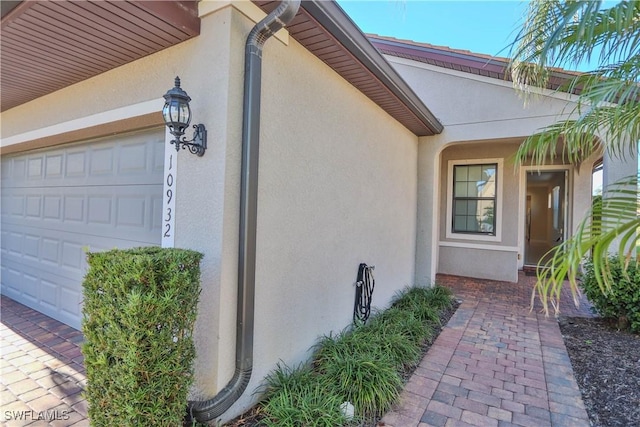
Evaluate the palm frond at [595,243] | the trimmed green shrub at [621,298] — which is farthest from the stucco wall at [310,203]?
the trimmed green shrub at [621,298]

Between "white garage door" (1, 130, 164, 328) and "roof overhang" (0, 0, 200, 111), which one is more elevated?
"roof overhang" (0, 0, 200, 111)

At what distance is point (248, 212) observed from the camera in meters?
2.40

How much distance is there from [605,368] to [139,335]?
175 inches

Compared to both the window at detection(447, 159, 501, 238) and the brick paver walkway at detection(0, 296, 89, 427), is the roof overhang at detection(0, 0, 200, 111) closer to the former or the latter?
the brick paver walkway at detection(0, 296, 89, 427)

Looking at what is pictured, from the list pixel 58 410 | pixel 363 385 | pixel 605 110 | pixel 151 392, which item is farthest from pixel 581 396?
pixel 58 410

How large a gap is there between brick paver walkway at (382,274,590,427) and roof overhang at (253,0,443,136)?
3.20 metres

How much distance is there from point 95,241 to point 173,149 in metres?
2.01

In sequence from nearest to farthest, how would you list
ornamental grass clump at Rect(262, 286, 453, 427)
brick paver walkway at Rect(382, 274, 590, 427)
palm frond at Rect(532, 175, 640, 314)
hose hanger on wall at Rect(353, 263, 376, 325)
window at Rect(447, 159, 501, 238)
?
1. palm frond at Rect(532, 175, 640, 314)
2. ornamental grass clump at Rect(262, 286, 453, 427)
3. brick paver walkway at Rect(382, 274, 590, 427)
4. hose hanger on wall at Rect(353, 263, 376, 325)
5. window at Rect(447, 159, 501, 238)

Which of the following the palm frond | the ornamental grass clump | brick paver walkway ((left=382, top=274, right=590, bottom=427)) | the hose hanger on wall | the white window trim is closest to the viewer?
the palm frond

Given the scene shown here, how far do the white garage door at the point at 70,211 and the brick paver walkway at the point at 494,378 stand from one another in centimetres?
289

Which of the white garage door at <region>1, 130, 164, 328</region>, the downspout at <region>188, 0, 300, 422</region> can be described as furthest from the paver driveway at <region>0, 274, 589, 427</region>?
the downspout at <region>188, 0, 300, 422</region>

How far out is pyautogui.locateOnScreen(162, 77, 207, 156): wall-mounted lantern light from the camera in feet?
7.39

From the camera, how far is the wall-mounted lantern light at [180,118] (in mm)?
2254

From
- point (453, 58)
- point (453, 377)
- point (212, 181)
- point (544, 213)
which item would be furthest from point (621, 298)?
point (544, 213)
